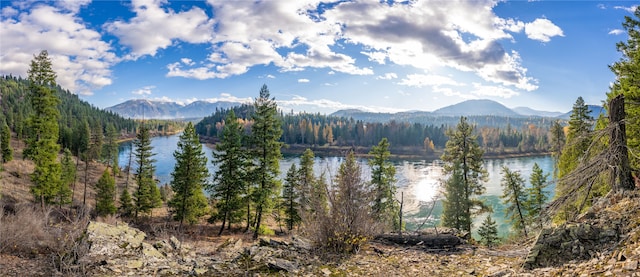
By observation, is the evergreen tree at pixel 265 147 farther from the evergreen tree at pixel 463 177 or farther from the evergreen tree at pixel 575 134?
the evergreen tree at pixel 575 134

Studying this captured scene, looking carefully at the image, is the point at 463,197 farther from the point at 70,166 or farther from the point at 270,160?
the point at 70,166

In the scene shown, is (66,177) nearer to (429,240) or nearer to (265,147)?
(265,147)

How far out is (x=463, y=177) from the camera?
938 inches

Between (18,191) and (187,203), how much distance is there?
27.6 meters

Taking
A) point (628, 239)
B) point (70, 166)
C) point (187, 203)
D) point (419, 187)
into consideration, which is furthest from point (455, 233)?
point (70, 166)

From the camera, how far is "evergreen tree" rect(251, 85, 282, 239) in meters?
23.9

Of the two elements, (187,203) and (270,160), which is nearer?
(270,160)

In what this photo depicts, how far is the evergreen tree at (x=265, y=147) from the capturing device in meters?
23.9

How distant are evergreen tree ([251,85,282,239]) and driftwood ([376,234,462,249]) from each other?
49.2ft

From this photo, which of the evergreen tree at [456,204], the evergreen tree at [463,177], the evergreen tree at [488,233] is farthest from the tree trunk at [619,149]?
the evergreen tree at [488,233]

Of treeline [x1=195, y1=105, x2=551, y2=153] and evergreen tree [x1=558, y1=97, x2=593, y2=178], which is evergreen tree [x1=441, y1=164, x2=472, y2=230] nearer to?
evergreen tree [x1=558, y1=97, x2=593, y2=178]

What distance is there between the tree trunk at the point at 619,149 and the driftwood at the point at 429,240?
4.00 metres

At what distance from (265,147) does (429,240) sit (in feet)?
52.5

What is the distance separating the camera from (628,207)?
6680mm
